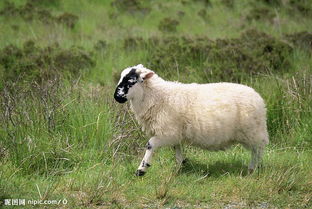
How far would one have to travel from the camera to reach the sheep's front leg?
20.6 ft

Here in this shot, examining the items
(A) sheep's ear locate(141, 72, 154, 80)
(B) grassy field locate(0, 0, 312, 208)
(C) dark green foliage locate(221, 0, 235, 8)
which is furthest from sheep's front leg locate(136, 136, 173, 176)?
(C) dark green foliage locate(221, 0, 235, 8)

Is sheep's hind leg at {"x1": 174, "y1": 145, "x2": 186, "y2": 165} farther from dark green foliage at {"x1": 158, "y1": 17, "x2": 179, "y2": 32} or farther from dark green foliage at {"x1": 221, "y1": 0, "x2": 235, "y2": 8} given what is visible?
dark green foliage at {"x1": 221, "y1": 0, "x2": 235, "y2": 8}

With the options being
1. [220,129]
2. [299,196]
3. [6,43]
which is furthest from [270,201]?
[6,43]

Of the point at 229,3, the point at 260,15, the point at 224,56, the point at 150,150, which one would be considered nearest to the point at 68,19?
the point at 224,56

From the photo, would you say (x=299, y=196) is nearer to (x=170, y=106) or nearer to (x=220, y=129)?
(x=220, y=129)

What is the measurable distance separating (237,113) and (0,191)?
2773 mm

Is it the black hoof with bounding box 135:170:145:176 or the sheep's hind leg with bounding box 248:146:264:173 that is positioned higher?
the sheep's hind leg with bounding box 248:146:264:173

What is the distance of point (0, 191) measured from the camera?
5500 millimetres

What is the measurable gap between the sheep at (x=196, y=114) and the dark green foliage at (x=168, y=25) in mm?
9955

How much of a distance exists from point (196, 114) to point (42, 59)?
6971 mm

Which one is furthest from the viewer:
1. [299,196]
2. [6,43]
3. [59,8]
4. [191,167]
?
[59,8]

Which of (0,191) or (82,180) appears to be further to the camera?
A: (82,180)

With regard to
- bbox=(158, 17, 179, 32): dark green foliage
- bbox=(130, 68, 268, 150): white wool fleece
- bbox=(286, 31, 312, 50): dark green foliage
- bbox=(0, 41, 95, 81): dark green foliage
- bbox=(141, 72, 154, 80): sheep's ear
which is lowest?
bbox=(0, 41, 95, 81): dark green foliage

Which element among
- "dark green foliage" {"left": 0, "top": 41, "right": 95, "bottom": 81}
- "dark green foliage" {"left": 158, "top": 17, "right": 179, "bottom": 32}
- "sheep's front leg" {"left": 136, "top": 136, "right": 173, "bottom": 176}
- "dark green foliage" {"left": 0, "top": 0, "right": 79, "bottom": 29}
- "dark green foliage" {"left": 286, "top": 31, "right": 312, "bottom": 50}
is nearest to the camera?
"sheep's front leg" {"left": 136, "top": 136, "right": 173, "bottom": 176}
